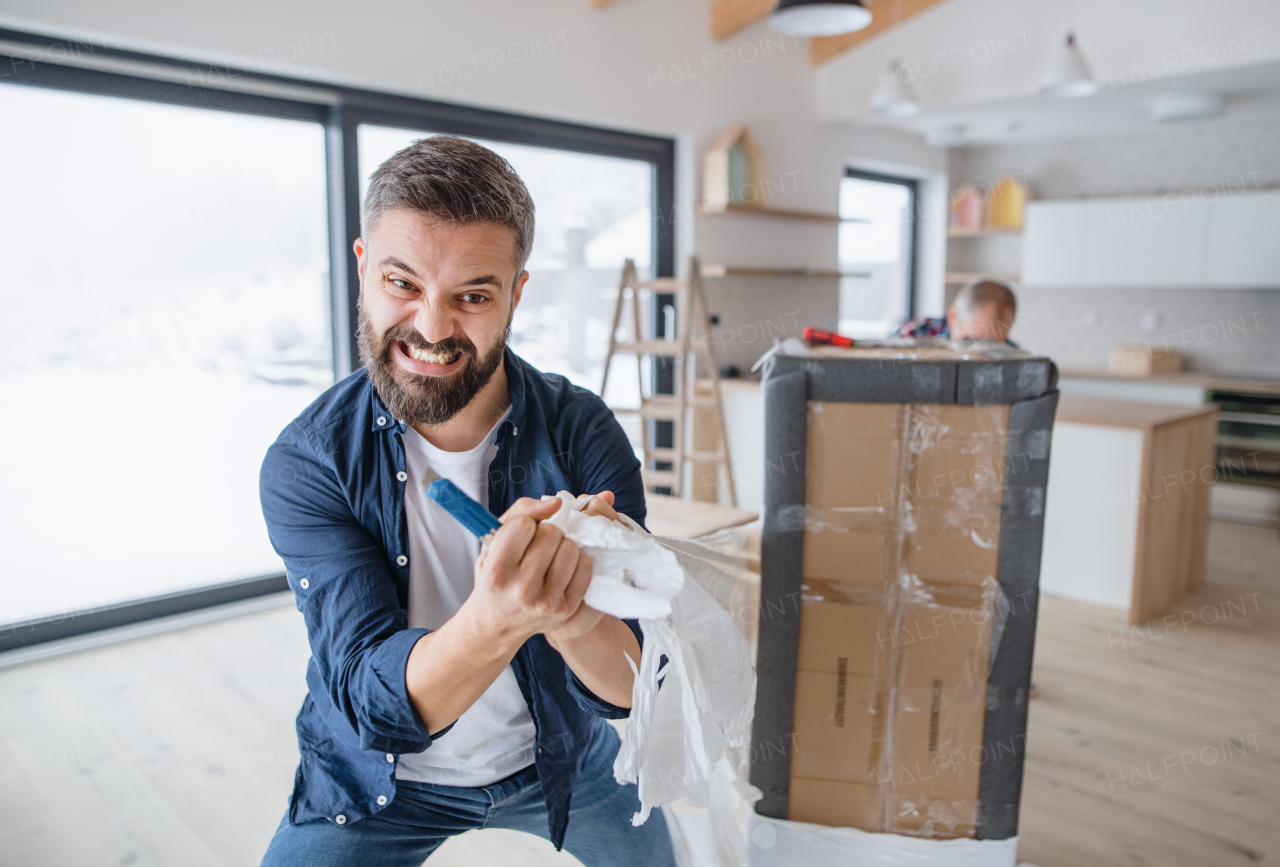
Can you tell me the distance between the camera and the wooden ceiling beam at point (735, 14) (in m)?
4.41

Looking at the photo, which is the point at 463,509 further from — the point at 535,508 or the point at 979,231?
the point at 979,231

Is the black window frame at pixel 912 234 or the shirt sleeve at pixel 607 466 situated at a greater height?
the black window frame at pixel 912 234

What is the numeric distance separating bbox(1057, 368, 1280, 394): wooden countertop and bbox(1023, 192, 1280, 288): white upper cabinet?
530 millimetres

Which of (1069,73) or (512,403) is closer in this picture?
(512,403)

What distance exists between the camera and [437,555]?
120 cm

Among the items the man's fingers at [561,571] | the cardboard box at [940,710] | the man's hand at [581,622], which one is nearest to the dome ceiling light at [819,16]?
the cardboard box at [940,710]

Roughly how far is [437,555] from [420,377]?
25cm

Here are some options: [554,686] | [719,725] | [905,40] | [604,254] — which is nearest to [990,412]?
[719,725]

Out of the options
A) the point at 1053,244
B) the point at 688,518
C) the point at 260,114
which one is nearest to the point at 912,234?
the point at 1053,244

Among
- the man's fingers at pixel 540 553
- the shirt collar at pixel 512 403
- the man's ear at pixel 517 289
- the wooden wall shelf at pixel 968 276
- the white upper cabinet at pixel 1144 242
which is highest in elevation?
the white upper cabinet at pixel 1144 242

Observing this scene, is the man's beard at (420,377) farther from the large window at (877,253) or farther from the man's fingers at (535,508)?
the large window at (877,253)

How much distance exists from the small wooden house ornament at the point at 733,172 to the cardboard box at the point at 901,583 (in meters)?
3.20

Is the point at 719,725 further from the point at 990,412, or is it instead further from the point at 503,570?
the point at 990,412

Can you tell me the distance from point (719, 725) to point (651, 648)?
→ 0.17 m
